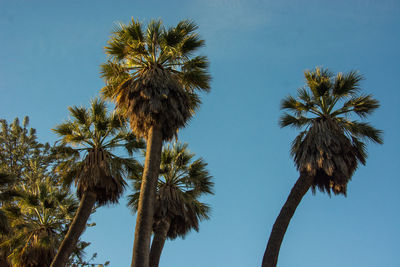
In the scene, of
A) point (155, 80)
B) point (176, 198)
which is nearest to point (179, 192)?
point (176, 198)

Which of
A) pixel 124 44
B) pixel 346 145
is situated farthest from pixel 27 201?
pixel 346 145

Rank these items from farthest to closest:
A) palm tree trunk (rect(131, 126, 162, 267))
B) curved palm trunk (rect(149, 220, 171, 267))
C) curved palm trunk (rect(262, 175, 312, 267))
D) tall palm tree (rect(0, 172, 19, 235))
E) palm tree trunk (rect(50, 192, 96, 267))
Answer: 1. curved palm trunk (rect(149, 220, 171, 267))
2. palm tree trunk (rect(50, 192, 96, 267))
3. tall palm tree (rect(0, 172, 19, 235))
4. curved palm trunk (rect(262, 175, 312, 267))
5. palm tree trunk (rect(131, 126, 162, 267))

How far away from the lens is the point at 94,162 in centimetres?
1580

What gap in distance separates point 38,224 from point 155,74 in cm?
824

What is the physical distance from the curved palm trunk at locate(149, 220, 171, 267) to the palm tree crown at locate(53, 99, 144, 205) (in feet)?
6.52

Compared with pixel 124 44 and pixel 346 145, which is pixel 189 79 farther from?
pixel 346 145

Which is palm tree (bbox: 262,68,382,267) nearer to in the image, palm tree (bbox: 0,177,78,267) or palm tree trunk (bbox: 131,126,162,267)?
palm tree trunk (bbox: 131,126,162,267)

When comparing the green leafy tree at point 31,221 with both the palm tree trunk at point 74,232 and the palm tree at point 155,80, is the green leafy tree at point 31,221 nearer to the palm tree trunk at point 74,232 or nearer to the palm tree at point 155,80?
the palm tree trunk at point 74,232

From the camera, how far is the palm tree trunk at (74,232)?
14.0 metres

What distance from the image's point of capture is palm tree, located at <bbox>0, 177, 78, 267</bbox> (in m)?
16.1

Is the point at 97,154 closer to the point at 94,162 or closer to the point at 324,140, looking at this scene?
the point at 94,162

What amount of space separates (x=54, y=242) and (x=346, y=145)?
11473 millimetres

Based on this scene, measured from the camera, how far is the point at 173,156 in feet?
60.9

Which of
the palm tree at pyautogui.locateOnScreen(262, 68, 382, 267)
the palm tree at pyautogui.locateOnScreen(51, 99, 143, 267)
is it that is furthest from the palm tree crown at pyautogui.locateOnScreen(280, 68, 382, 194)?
the palm tree at pyautogui.locateOnScreen(51, 99, 143, 267)
